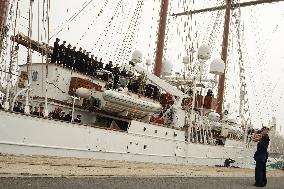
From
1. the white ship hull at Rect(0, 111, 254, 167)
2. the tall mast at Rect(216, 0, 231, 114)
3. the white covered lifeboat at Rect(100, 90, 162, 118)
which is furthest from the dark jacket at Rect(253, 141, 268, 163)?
the tall mast at Rect(216, 0, 231, 114)

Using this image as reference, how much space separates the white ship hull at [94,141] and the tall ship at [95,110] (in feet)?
0.10

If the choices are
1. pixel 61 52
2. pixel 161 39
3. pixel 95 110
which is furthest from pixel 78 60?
Answer: pixel 161 39

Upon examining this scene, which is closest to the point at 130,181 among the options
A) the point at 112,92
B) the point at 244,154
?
the point at 112,92

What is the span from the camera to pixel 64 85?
1675 cm

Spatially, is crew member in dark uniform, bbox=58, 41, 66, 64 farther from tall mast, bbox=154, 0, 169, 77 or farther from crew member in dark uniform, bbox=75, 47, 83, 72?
tall mast, bbox=154, 0, 169, 77

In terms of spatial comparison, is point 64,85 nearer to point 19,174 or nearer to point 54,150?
point 54,150

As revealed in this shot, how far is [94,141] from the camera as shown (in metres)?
14.3

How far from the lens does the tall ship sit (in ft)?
39.0

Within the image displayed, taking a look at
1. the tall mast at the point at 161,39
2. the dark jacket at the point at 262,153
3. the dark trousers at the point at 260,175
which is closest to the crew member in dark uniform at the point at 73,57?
the tall mast at the point at 161,39

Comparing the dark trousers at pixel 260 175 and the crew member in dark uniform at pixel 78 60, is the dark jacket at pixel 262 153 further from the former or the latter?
the crew member in dark uniform at pixel 78 60

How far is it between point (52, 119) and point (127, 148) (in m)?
4.77

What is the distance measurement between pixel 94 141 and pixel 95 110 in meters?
2.30

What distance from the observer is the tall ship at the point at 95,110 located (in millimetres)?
11883

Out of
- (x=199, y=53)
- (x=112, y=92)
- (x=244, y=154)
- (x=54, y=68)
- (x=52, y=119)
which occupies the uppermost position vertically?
(x=199, y=53)
